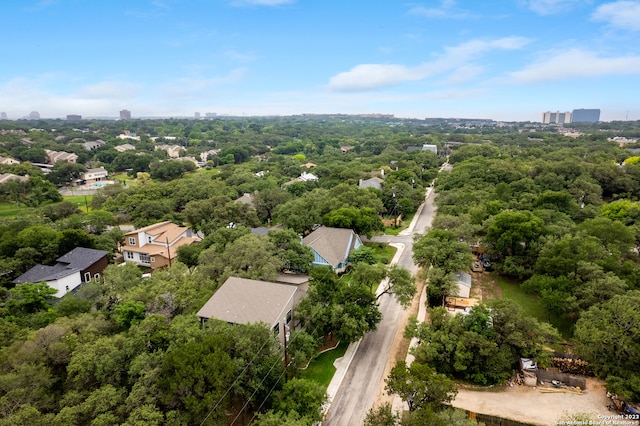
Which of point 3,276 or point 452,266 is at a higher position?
point 452,266

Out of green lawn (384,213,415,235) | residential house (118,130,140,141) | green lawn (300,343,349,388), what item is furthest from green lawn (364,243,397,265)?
residential house (118,130,140,141)

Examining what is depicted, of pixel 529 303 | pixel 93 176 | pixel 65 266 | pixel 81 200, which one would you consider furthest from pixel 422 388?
pixel 93 176

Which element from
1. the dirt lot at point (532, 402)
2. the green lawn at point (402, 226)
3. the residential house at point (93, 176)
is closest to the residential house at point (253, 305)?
the dirt lot at point (532, 402)

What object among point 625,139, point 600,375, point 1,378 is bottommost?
point 600,375

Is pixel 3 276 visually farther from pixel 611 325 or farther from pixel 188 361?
pixel 611 325

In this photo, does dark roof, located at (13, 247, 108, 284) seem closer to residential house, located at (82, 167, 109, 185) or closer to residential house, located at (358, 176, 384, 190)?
residential house, located at (358, 176, 384, 190)

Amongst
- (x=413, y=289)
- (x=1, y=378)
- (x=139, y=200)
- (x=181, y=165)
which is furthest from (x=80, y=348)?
(x=181, y=165)
